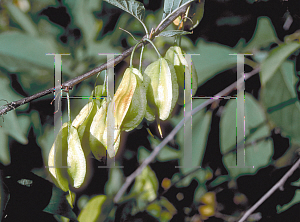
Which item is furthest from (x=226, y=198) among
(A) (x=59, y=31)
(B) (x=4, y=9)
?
(B) (x=4, y=9)

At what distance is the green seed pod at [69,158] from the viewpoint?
39 centimetres

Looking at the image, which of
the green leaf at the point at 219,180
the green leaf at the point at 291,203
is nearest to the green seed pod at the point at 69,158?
the green leaf at the point at 219,180

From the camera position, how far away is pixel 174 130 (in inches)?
22.9

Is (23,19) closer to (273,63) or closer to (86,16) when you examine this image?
(86,16)

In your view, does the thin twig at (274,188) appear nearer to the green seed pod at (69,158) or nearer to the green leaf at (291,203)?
the green leaf at (291,203)

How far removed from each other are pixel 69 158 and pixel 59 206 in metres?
0.15

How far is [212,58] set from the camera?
1.89 feet

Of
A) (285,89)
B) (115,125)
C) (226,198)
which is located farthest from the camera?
(226,198)

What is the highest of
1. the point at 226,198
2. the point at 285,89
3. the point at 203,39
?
the point at 203,39

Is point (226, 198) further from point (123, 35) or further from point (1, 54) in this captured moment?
point (1, 54)

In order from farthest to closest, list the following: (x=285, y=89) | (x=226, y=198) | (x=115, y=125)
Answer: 1. (x=226, y=198)
2. (x=285, y=89)
3. (x=115, y=125)

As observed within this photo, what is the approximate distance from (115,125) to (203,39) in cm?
37

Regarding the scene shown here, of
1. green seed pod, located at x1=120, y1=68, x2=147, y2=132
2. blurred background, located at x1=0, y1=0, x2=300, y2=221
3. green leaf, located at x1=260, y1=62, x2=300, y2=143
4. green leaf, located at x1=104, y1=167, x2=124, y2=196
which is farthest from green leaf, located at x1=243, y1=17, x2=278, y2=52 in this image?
green leaf, located at x1=104, y1=167, x2=124, y2=196

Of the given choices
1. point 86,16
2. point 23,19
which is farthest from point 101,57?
point 23,19
